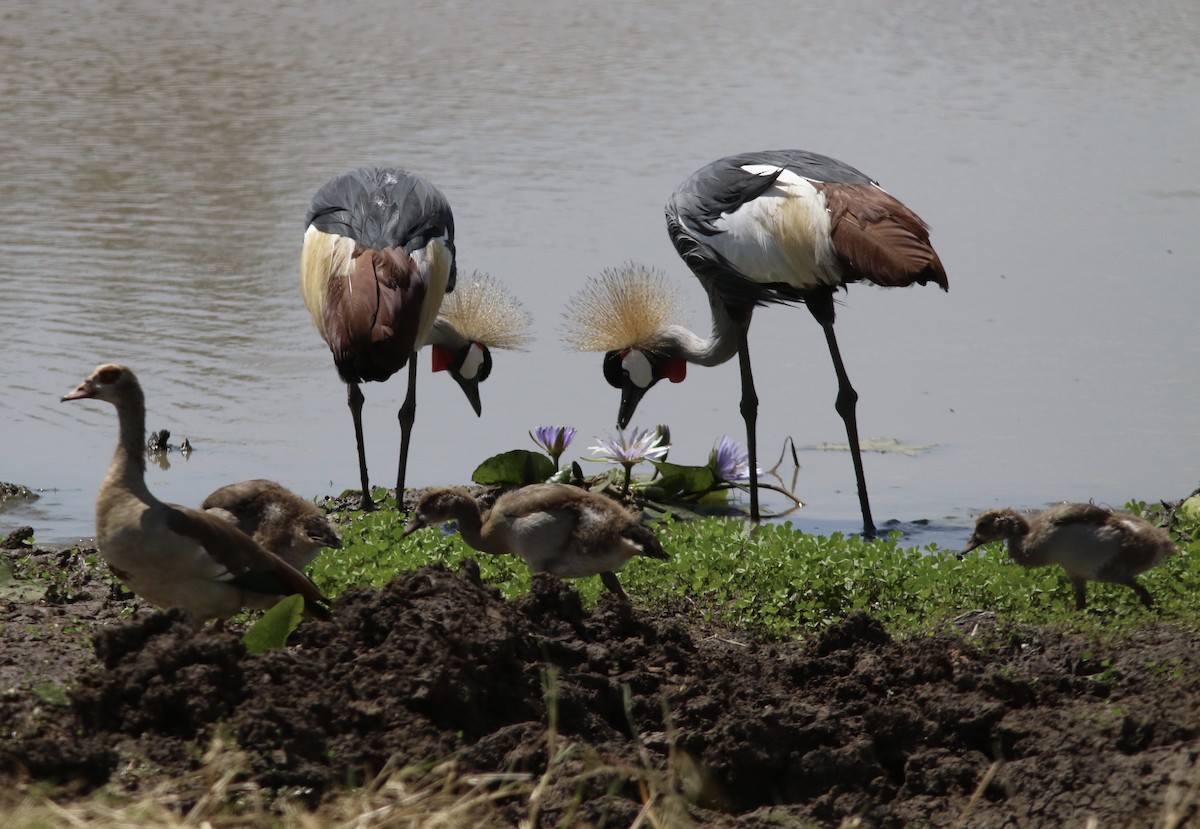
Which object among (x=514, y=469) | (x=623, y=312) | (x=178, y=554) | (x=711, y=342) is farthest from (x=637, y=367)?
(x=178, y=554)

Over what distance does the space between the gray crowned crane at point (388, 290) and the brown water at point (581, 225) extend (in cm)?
45

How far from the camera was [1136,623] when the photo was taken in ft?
18.0

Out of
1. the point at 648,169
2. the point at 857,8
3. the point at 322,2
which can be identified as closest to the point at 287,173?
the point at 648,169

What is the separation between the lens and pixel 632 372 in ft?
→ 27.0

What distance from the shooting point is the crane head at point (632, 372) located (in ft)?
26.9

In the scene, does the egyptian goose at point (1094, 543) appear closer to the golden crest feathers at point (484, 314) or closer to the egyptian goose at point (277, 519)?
the egyptian goose at point (277, 519)

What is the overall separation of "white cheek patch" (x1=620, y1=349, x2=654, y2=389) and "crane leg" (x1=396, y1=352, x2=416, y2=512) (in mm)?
1115

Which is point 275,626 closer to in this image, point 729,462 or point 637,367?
point 729,462

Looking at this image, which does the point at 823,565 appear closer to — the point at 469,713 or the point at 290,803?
the point at 469,713

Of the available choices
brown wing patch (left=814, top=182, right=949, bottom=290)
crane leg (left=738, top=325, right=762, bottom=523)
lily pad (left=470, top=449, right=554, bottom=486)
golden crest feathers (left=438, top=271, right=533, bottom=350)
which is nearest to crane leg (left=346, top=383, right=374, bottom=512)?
lily pad (left=470, top=449, right=554, bottom=486)

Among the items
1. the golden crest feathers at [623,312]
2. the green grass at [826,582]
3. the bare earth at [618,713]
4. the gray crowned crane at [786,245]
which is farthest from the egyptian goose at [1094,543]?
the golden crest feathers at [623,312]

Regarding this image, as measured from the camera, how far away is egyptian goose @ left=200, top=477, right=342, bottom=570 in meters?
5.57

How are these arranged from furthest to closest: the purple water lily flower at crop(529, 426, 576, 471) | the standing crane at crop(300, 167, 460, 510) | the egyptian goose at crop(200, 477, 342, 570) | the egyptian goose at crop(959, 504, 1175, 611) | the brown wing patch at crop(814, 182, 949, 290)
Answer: the purple water lily flower at crop(529, 426, 576, 471) → the standing crane at crop(300, 167, 460, 510) → the brown wing patch at crop(814, 182, 949, 290) → the egyptian goose at crop(200, 477, 342, 570) → the egyptian goose at crop(959, 504, 1175, 611)

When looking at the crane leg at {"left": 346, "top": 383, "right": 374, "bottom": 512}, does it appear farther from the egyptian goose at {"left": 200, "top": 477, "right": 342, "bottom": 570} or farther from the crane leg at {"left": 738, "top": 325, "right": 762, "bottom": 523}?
the crane leg at {"left": 738, "top": 325, "right": 762, "bottom": 523}
